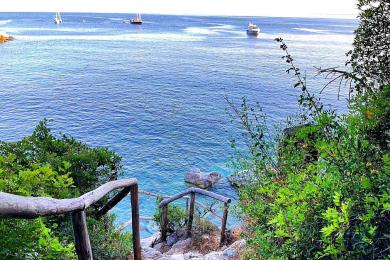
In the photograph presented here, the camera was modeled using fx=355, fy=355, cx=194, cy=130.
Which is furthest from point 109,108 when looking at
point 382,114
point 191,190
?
point 382,114

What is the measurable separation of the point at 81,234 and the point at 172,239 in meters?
5.82

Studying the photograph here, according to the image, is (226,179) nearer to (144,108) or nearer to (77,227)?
(144,108)

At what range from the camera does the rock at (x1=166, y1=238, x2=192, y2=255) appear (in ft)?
25.4

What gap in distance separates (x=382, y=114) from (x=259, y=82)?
3620 centimetres

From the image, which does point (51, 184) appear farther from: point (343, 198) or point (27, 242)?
point (343, 198)

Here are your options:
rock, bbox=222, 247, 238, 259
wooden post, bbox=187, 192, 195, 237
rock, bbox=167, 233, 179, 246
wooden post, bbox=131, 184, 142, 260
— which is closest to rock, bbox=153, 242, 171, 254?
rock, bbox=167, 233, 179, 246

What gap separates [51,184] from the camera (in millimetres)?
3580

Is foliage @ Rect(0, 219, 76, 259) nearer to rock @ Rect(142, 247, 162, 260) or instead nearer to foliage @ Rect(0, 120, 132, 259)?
foliage @ Rect(0, 120, 132, 259)

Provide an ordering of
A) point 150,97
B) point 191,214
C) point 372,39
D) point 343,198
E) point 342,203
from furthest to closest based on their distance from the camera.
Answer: point 150,97, point 191,214, point 372,39, point 343,198, point 342,203

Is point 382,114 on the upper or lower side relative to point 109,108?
upper

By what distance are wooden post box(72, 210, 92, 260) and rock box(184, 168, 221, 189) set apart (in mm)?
16353

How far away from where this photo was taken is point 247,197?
5090mm

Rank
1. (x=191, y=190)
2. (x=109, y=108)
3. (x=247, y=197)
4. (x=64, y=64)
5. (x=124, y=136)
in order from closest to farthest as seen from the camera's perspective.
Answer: (x=247, y=197), (x=191, y=190), (x=124, y=136), (x=109, y=108), (x=64, y=64)

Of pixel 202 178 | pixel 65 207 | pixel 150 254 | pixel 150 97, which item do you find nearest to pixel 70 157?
pixel 150 254
